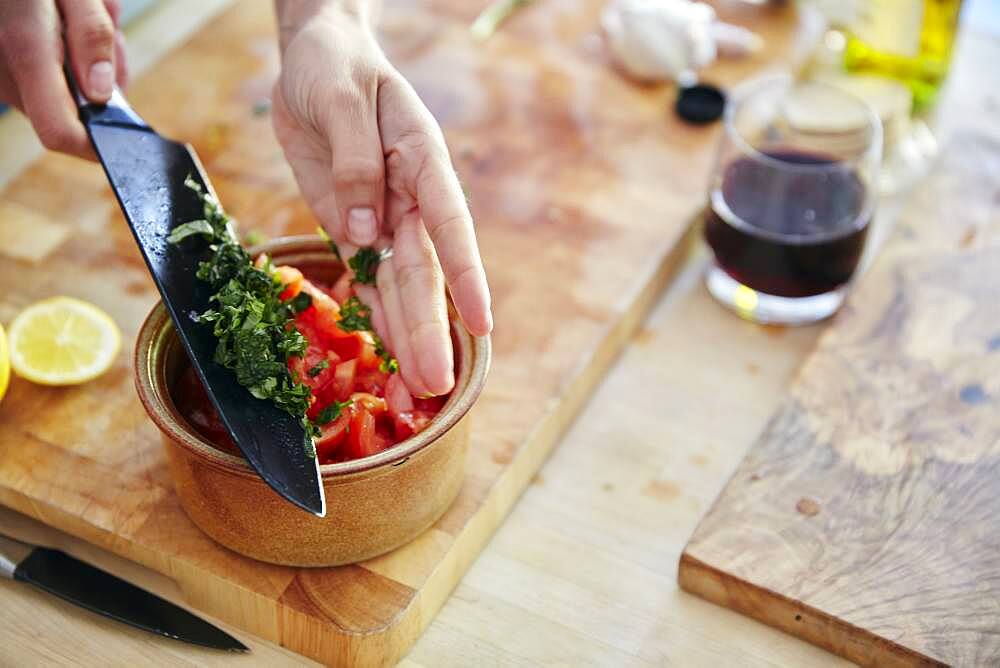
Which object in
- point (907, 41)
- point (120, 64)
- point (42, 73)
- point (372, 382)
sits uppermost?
point (42, 73)

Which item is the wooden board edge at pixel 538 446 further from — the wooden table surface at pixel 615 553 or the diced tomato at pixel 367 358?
the diced tomato at pixel 367 358

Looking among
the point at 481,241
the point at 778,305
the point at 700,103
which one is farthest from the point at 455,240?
the point at 700,103

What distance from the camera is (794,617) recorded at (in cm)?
132

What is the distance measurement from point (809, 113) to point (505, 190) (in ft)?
1.57

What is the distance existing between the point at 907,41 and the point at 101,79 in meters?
1.29

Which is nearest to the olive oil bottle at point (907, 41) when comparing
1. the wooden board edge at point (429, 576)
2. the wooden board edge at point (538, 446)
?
the wooden board edge at point (538, 446)

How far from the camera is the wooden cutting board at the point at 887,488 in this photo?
131 centimetres

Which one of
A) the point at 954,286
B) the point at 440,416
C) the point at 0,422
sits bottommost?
the point at 954,286

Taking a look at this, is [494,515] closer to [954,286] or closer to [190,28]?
[954,286]

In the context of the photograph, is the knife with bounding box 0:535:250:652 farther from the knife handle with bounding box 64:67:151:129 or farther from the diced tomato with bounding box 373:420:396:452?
the knife handle with bounding box 64:67:151:129

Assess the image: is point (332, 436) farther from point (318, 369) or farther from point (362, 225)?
point (362, 225)

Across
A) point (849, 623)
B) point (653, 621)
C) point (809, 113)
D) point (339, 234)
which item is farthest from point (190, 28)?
point (849, 623)

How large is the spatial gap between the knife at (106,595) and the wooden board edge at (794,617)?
51 cm

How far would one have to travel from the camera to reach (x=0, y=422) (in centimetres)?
148
